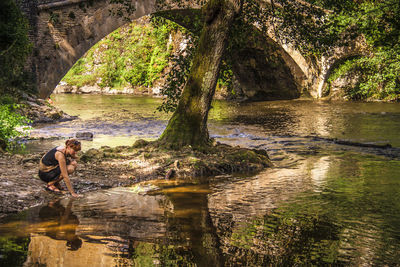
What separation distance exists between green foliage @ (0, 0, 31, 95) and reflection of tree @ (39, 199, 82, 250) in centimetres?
1143

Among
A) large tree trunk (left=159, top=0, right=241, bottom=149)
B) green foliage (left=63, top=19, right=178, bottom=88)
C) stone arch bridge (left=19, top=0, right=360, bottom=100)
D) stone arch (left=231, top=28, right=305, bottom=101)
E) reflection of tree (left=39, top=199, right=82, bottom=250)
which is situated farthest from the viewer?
green foliage (left=63, top=19, right=178, bottom=88)

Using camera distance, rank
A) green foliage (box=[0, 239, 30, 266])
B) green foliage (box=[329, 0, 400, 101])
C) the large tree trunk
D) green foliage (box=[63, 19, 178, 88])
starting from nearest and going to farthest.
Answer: green foliage (box=[0, 239, 30, 266]) → the large tree trunk → green foliage (box=[329, 0, 400, 101]) → green foliage (box=[63, 19, 178, 88])

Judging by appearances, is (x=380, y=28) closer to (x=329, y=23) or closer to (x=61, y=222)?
(x=329, y=23)

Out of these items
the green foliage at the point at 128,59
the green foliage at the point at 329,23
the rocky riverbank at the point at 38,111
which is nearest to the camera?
the green foliage at the point at 329,23

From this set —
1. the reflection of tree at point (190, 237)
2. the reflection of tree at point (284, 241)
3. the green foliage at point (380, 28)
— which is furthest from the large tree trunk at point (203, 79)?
the green foliage at point (380, 28)

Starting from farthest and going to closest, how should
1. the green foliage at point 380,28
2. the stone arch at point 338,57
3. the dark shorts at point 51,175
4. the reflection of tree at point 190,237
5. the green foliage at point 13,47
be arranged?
the stone arch at point 338,57, the green foliage at point 13,47, the green foliage at point 380,28, the dark shorts at point 51,175, the reflection of tree at point 190,237

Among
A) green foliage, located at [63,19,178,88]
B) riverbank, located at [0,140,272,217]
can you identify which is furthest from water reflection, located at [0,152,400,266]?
green foliage, located at [63,19,178,88]

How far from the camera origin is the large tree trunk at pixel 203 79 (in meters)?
9.91

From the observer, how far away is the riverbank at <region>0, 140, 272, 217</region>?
7125 mm

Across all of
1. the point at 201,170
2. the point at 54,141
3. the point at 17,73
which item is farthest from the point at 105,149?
the point at 17,73

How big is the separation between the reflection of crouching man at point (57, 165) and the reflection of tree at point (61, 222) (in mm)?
609

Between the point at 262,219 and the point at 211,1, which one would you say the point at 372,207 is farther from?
the point at 211,1

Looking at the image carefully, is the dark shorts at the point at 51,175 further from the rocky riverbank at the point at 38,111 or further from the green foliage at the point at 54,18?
the green foliage at the point at 54,18

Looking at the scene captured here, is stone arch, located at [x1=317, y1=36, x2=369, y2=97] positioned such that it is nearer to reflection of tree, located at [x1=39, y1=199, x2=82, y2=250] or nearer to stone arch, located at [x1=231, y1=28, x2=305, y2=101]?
stone arch, located at [x1=231, y1=28, x2=305, y2=101]
